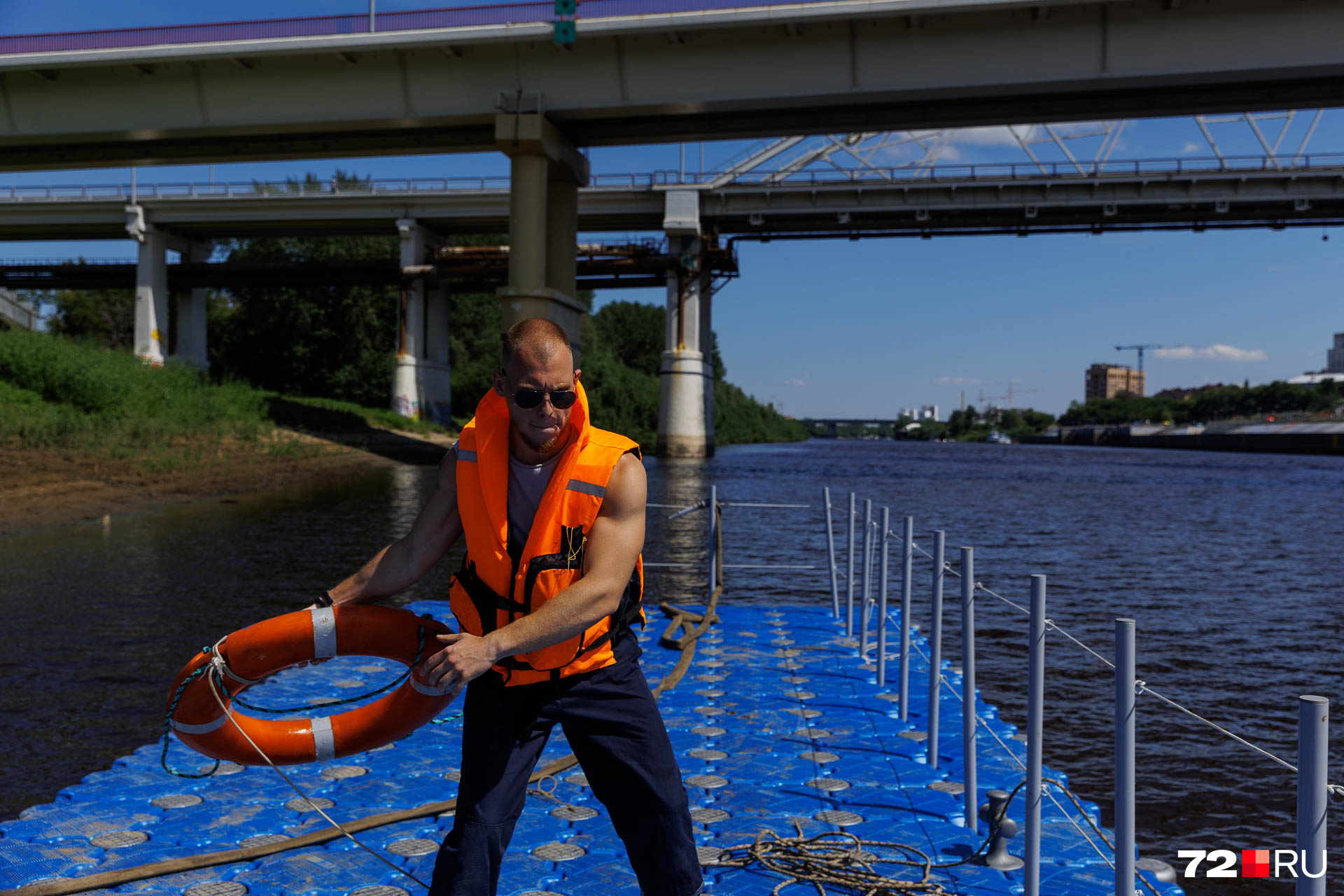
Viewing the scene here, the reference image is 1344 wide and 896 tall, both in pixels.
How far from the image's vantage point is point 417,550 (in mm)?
3549

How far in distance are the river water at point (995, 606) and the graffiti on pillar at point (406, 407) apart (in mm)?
23671

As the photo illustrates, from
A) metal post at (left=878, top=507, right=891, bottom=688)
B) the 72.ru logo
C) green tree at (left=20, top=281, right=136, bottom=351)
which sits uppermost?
green tree at (left=20, top=281, right=136, bottom=351)

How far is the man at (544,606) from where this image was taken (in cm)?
321

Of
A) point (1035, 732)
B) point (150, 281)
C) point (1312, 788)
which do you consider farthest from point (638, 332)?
point (1312, 788)

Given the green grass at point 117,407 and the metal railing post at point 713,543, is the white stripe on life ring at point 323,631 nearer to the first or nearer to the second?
the metal railing post at point 713,543

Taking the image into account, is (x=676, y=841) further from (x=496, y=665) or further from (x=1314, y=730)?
(x=1314, y=730)

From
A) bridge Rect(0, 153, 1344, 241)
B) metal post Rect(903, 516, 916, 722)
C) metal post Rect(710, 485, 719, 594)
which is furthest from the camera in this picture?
bridge Rect(0, 153, 1344, 241)

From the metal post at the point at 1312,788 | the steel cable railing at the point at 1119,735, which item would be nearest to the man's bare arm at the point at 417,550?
the steel cable railing at the point at 1119,735

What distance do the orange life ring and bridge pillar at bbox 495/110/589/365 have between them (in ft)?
79.3

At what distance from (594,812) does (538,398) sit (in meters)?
3.23

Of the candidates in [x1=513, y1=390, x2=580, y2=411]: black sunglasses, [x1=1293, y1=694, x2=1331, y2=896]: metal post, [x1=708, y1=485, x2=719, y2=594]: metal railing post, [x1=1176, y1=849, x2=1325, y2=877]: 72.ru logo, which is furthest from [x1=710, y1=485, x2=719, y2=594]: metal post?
[x1=1293, y1=694, x2=1331, y2=896]: metal post

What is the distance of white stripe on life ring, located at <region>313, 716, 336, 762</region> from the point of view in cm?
379

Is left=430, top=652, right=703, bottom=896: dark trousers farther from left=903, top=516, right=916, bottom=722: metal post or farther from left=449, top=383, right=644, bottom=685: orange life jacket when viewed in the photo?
left=903, top=516, right=916, bottom=722: metal post

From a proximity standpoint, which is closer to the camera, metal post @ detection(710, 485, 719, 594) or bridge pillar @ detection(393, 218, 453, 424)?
metal post @ detection(710, 485, 719, 594)
